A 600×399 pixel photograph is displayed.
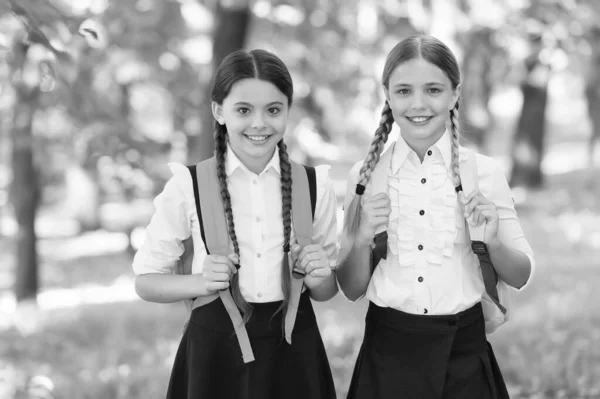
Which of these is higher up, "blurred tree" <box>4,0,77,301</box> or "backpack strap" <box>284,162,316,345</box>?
"blurred tree" <box>4,0,77,301</box>

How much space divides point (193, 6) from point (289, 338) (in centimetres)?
537

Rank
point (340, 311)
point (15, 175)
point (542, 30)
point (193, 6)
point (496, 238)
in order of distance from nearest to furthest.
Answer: point (496, 238) < point (542, 30) < point (340, 311) < point (193, 6) < point (15, 175)

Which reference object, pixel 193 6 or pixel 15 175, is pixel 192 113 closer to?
pixel 193 6

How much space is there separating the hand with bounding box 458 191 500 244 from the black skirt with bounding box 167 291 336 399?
59 cm

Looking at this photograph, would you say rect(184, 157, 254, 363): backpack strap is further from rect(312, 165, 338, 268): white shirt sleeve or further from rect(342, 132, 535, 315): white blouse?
rect(342, 132, 535, 315): white blouse

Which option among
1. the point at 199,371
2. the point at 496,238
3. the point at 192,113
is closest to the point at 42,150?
the point at 192,113

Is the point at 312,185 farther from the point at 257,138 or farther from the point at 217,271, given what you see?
the point at 217,271

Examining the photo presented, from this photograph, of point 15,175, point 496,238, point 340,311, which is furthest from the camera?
point 15,175

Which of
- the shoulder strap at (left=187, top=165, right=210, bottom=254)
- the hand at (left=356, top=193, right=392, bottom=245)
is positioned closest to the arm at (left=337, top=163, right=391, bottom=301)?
the hand at (left=356, top=193, right=392, bottom=245)

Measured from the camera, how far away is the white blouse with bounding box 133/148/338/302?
2.38 meters

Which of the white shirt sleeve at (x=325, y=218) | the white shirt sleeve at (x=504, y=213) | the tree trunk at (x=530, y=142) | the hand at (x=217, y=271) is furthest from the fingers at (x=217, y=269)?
the tree trunk at (x=530, y=142)

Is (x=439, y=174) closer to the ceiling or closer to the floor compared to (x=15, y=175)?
closer to the floor

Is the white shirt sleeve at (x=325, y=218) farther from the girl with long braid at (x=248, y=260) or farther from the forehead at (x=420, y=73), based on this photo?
the forehead at (x=420, y=73)

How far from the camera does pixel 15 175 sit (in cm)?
895
